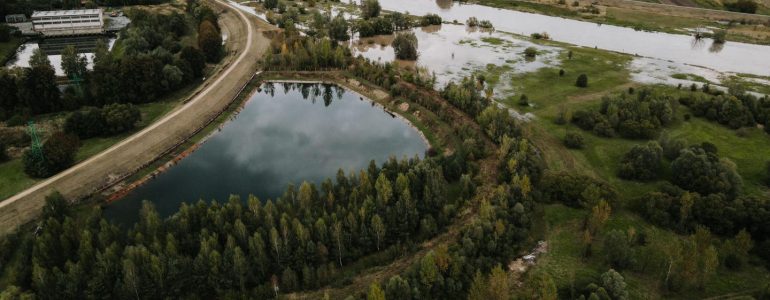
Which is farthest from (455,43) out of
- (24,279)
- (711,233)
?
(24,279)

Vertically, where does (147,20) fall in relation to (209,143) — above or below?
above

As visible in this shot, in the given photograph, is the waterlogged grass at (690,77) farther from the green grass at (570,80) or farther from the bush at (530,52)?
A: the bush at (530,52)

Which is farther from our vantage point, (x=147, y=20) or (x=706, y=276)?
(x=147, y=20)

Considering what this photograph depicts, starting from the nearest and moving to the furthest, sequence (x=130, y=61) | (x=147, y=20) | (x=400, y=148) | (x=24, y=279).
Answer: (x=24, y=279) < (x=400, y=148) < (x=130, y=61) < (x=147, y=20)

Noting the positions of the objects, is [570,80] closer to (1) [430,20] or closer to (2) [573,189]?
(2) [573,189]

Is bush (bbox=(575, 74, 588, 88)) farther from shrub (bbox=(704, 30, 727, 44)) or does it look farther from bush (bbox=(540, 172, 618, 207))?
shrub (bbox=(704, 30, 727, 44))

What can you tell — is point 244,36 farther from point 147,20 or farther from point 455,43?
point 455,43
